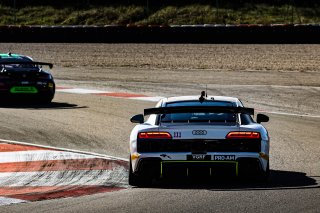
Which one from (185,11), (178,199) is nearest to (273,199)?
(178,199)

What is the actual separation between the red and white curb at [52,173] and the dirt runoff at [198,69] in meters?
8.67

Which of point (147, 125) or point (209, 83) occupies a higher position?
point (147, 125)

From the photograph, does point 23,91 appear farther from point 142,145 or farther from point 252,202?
point 252,202

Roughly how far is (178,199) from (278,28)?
27.5 m

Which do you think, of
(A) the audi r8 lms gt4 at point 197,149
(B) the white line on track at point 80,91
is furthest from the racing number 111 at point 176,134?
(B) the white line on track at point 80,91

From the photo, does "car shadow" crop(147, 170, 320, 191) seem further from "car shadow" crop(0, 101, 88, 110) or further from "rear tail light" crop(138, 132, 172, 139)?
"car shadow" crop(0, 101, 88, 110)

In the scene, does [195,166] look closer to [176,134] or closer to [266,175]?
[176,134]

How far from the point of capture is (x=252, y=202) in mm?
9359

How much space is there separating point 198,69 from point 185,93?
759 cm

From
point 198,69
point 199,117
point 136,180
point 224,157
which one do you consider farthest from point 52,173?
point 198,69

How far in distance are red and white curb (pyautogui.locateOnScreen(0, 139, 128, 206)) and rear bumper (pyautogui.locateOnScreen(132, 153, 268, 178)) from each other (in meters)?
0.36

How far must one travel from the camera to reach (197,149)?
10.5m

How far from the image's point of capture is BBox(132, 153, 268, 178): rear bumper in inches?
410

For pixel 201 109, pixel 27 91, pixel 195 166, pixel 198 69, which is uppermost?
pixel 201 109
